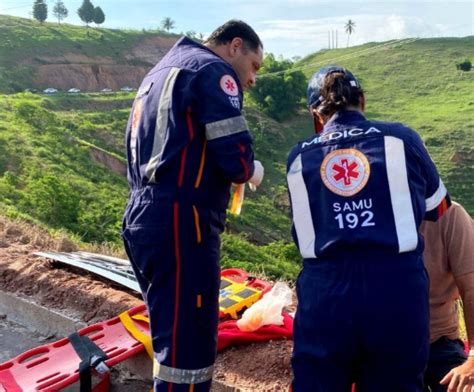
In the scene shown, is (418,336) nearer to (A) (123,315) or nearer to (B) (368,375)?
(B) (368,375)

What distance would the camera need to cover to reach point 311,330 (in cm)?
188

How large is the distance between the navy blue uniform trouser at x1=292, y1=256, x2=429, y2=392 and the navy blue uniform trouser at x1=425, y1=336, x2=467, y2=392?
427 mm

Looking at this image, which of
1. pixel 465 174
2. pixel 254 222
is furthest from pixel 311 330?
pixel 465 174

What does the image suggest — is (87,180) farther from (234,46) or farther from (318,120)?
(318,120)

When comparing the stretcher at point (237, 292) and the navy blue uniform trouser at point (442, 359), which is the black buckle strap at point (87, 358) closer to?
the stretcher at point (237, 292)

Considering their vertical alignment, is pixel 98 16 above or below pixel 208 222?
above

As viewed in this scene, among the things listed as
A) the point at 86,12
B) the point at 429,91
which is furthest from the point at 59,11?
the point at 429,91

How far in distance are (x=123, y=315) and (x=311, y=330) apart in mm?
1808

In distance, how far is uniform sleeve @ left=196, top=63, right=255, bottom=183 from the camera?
7.07ft

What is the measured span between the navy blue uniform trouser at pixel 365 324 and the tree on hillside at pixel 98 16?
246ft

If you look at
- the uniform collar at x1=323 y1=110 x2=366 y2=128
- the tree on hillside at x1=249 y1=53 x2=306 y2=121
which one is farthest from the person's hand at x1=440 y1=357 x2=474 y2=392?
the tree on hillside at x1=249 y1=53 x2=306 y2=121

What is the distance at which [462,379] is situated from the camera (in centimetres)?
194

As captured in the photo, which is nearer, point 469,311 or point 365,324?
point 365,324

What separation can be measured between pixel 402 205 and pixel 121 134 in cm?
3206
